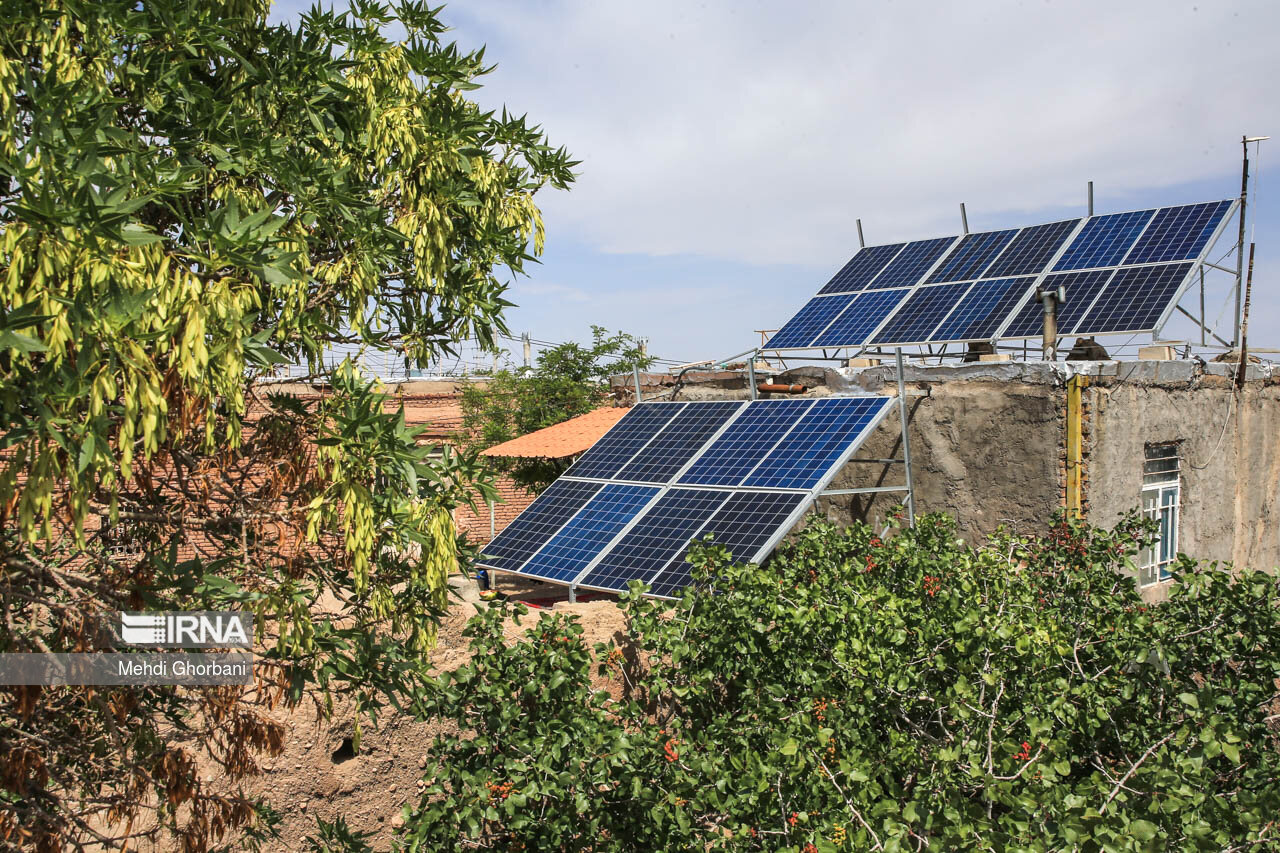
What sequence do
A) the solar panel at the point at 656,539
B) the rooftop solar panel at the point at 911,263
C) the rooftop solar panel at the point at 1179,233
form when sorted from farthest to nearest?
the rooftop solar panel at the point at 911,263, the rooftop solar panel at the point at 1179,233, the solar panel at the point at 656,539

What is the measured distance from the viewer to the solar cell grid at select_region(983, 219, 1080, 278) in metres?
12.6

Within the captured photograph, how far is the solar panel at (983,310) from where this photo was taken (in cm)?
1156

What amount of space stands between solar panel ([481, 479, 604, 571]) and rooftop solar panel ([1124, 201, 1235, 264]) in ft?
24.1

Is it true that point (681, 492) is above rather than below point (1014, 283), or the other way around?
below

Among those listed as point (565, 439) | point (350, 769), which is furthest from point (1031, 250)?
point (350, 769)

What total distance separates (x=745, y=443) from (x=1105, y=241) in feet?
20.0

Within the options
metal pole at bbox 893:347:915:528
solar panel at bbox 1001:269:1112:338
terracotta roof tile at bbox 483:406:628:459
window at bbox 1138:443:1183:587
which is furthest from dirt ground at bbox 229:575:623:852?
terracotta roof tile at bbox 483:406:628:459

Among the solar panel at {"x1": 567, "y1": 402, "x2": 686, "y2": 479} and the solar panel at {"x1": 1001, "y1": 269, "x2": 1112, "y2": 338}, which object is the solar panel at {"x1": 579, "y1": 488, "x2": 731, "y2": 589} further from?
the solar panel at {"x1": 1001, "y1": 269, "x2": 1112, "y2": 338}

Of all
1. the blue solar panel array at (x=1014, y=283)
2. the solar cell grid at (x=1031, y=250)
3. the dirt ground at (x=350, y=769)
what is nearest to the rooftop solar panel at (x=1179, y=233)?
the blue solar panel array at (x=1014, y=283)

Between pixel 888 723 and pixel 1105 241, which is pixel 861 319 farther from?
pixel 888 723

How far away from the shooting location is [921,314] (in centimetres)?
1262

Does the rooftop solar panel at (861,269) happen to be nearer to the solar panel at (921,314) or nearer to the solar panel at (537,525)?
the solar panel at (921,314)

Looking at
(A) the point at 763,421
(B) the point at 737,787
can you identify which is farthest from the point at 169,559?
(A) the point at 763,421

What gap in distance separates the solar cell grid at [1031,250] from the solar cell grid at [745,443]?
14.2 feet
